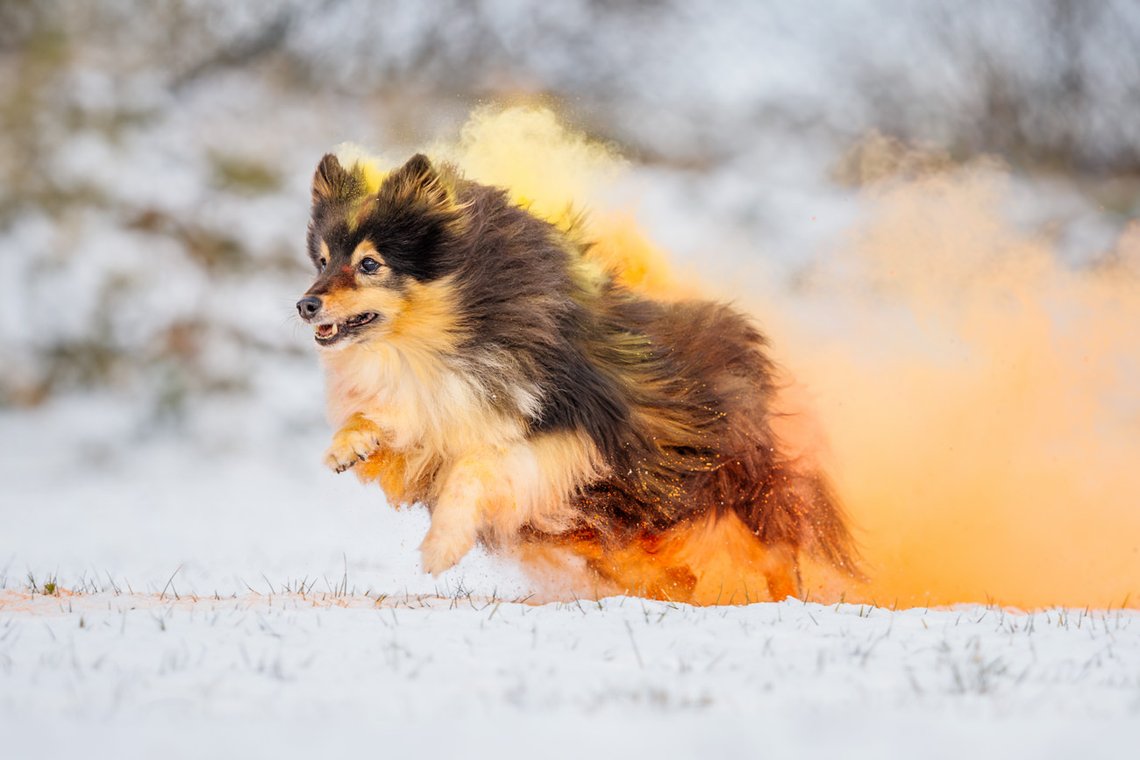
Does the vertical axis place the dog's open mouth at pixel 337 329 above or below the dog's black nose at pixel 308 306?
below

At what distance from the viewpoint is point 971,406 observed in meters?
8.22

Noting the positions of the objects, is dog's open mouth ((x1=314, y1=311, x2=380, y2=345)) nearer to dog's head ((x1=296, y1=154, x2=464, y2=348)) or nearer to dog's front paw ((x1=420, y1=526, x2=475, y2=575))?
dog's head ((x1=296, y1=154, x2=464, y2=348))

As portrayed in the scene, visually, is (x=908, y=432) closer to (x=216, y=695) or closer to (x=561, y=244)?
(x=561, y=244)

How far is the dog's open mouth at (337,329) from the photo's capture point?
5.23 m

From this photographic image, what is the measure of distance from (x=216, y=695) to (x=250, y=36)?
12383 mm

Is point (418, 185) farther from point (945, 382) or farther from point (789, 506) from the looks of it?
point (945, 382)

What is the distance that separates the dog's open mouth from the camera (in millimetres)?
5234

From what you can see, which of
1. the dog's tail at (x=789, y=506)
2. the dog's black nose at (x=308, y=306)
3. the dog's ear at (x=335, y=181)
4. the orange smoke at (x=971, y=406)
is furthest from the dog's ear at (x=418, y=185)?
the orange smoke at (x=971, y=406)

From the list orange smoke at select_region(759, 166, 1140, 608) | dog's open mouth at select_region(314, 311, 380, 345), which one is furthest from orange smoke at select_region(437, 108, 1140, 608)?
dog's open mouth at select_region(314, 311, 380, 345)

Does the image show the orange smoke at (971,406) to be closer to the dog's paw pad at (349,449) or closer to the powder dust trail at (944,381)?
the powder dust trail at (944,381)

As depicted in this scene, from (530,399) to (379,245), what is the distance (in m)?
1.01

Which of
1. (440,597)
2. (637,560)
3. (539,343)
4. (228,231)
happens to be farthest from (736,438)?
(228,231)

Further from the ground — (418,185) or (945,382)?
(418,185)

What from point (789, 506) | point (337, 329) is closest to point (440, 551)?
point (337, 329)
